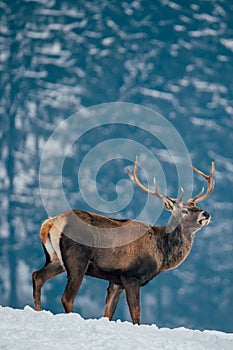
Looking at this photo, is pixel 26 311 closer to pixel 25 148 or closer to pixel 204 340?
pixel 204 340

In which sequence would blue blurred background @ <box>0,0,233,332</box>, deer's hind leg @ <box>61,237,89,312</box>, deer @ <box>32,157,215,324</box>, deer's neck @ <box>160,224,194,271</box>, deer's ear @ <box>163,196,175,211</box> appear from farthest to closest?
blue blurred background @ <box>0,0,233,332</box> < deer's ear @ <box>163,196,175,211</box> < deer's neck @ <box>160,224,194,271</box> < deer @ <box>32,157,215,324</box> < deer's hind leg @ <box>61,237,89,312</box>

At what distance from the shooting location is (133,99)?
2621 inches

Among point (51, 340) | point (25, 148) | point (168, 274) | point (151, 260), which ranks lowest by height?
point (168, 274)

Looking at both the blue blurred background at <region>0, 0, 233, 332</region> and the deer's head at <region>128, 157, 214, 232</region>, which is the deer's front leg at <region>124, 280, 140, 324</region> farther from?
the blue blurred background at <region>0, 0, 233, 332</region>

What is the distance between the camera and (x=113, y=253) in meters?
9.02

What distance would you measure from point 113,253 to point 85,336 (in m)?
3.07

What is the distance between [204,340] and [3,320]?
1.58 m

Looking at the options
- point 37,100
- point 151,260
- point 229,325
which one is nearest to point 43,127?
point 37,100

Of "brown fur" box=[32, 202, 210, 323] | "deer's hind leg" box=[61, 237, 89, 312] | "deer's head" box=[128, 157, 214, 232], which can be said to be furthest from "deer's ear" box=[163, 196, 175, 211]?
"deer's hind leg" box=[61, 237, 89, 312]

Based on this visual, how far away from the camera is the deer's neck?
945 cm

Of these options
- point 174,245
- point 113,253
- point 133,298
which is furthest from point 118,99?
point 133,298

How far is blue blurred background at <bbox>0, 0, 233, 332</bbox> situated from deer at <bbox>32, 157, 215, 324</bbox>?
36.9m

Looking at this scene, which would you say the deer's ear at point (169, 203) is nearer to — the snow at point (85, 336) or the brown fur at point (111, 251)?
the brown fur at point (111, 251)

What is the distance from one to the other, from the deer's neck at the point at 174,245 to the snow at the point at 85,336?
273 centimetres
